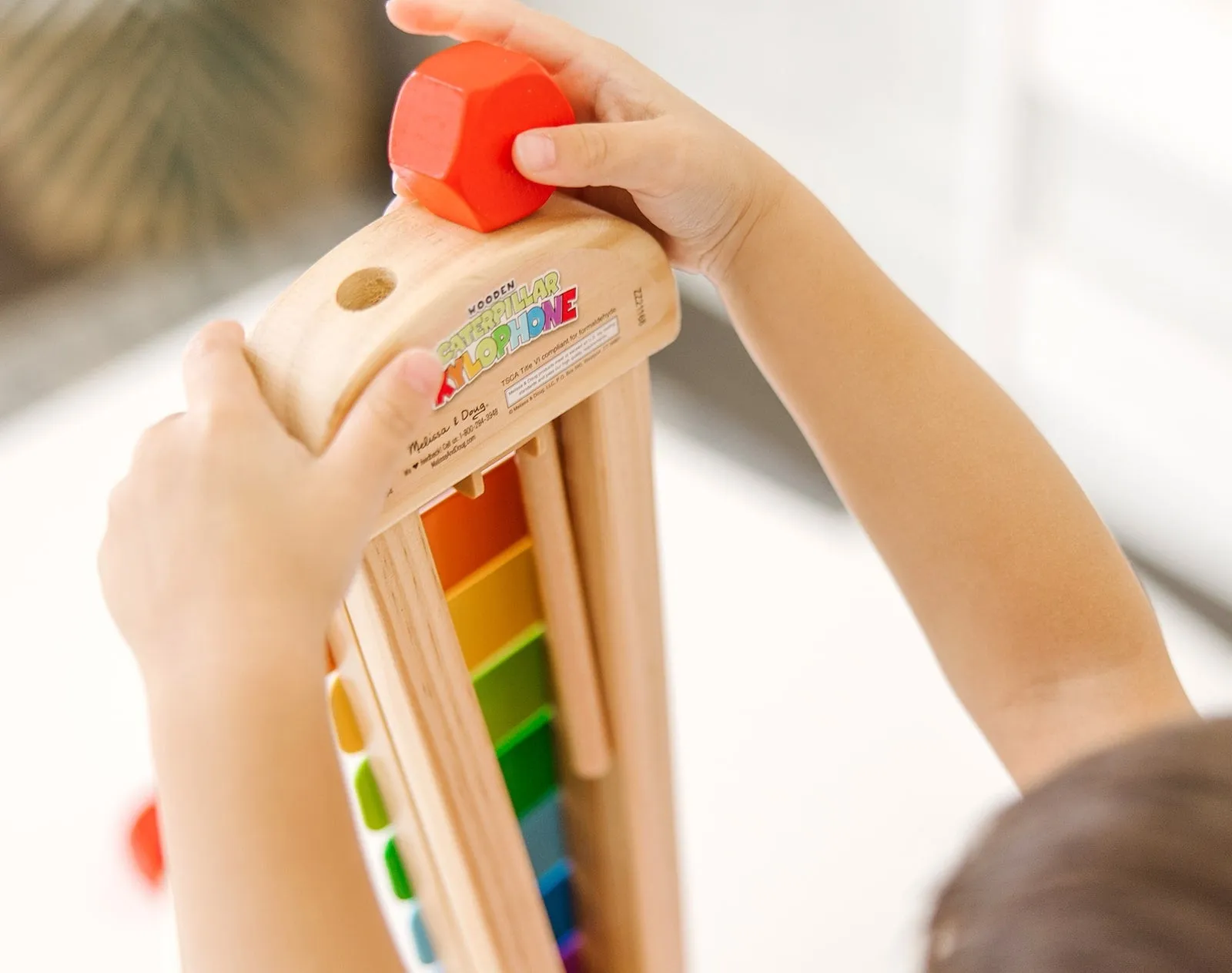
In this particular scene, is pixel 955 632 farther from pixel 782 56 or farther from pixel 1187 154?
pixel 782 56

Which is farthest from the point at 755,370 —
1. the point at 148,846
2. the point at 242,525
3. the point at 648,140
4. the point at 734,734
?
the point at 242,525

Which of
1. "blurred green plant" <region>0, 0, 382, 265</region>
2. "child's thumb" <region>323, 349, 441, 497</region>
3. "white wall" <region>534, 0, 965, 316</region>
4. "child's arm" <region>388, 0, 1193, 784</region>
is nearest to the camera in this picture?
"child's thumb" <region>323, 349, 441, 497</region>

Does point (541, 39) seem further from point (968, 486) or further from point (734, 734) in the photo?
point (734, 734)

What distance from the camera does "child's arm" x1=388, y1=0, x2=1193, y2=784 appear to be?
0.53 m

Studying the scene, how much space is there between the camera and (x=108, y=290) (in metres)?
1.54

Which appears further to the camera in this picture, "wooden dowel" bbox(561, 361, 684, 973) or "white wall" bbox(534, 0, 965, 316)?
"white wall" bbox(534, 0, 965, 316)

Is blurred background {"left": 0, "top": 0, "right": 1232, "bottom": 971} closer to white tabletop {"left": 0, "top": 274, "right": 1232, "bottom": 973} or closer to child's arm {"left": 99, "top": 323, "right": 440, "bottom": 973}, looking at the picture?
white tabletop {"left": 0, "top": 274, "right": 1232, "bottom": 973}

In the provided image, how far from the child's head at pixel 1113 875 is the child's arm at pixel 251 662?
195mm

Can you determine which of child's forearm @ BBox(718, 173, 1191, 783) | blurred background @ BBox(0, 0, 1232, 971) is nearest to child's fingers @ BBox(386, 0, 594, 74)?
child's forearm @ BBox(718, 173, 1191, 783)

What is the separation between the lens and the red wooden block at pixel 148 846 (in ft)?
3.15

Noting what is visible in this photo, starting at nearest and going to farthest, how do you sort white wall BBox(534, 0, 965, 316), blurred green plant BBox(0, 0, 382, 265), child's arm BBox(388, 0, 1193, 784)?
1. child's arm BBox(388, 0, 1193, 784)
2. white wall BBox(534, 0, 965, 316)
3. blurred green plant BBox(0, 0, 382, 265)

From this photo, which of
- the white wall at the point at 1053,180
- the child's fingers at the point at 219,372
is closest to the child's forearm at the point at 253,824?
the child's fingers at the point at 219,372

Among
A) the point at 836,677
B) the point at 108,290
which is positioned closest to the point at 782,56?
the point at 836,677

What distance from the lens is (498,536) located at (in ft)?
1.85
